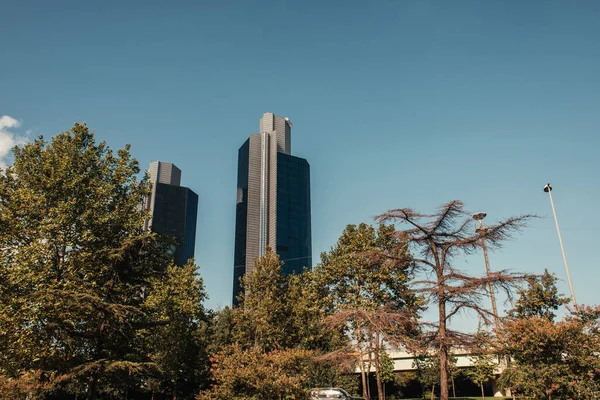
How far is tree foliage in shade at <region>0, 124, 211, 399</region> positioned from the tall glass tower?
13318 centimetres

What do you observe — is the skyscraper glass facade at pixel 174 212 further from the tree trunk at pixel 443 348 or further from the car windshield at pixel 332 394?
the tree trunk at pixel 443 348

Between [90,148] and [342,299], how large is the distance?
62.3 feet

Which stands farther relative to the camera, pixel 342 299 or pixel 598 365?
pixel 342 299

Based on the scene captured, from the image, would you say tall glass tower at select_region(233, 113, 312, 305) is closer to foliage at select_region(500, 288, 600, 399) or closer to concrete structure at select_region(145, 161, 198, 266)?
concrete structure at select_region(145, 161, 198, 266)

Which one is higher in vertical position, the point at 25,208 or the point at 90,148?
the point at 90,148

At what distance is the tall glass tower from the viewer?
534 feet

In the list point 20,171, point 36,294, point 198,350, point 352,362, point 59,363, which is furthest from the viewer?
point 198,350

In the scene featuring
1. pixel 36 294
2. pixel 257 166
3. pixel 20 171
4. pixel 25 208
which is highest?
pixel 257 166

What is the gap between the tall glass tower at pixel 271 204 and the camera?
16262 cm

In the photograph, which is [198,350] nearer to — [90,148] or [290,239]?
[90,148]

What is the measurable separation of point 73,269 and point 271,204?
14993 cm

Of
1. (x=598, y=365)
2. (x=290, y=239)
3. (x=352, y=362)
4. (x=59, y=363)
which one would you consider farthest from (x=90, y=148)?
(x=290, y=239)

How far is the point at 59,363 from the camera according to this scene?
775 inches

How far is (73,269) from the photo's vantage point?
66.3 ft
